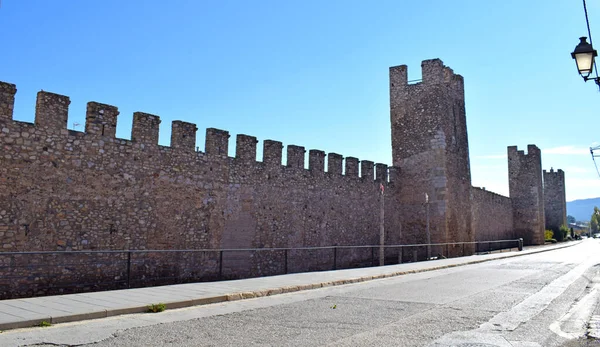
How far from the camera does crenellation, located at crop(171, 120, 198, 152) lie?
14279 millimetres

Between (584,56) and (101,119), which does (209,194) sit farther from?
(584,56)

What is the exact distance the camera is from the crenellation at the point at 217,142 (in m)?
15.1

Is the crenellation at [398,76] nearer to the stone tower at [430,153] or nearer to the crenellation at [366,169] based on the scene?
the stone tower at [430,153]

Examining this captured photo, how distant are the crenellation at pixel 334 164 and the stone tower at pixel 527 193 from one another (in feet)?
87.6

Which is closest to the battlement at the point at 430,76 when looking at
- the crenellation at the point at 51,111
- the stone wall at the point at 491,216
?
the stone wall at the point at 491,216

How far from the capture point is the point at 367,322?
7.03m

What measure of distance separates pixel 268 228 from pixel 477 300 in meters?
8.71

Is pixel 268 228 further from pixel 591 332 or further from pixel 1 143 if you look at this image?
pixel 591 332

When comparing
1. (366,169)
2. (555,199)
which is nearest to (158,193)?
(366,169)

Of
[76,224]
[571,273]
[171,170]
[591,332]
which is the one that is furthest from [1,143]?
[571,273]

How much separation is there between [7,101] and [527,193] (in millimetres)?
39566

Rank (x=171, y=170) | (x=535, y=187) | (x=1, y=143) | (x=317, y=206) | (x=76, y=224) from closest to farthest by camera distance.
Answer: (x=1, y=143), (x=76, y=224), (x=171, y=170), (x=317, y=206), (x=535, y=187)

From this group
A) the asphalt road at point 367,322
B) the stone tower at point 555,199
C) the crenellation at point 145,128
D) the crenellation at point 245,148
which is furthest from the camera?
the stone tower at point 555,199

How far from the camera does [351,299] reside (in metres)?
9.53
